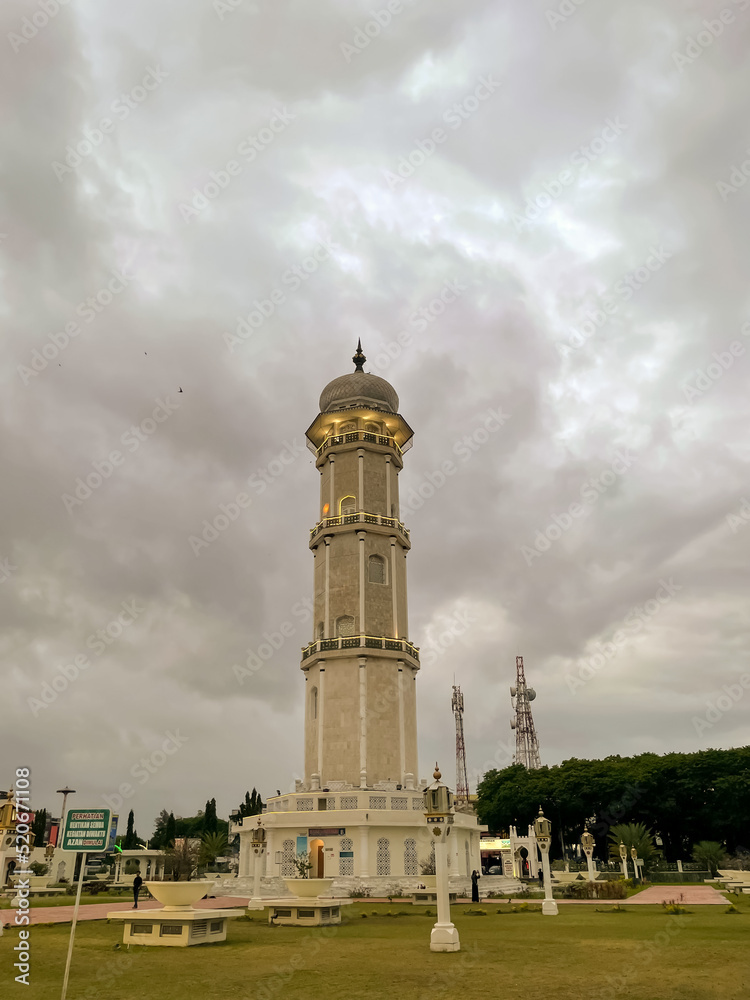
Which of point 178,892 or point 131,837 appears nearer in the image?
point 178,892

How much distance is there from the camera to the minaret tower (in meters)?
49.6

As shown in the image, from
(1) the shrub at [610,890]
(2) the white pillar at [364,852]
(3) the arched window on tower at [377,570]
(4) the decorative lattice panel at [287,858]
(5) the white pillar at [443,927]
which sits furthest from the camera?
(3) the arched window on tower at [377,570]

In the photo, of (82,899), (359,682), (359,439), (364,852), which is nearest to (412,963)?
(364,852)

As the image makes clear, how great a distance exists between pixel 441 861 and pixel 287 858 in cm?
2892

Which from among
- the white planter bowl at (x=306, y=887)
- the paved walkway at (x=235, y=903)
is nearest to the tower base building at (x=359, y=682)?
the paved walkway at (x=235, y=903)

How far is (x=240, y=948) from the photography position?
18.3 metres

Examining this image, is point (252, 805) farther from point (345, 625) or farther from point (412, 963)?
point (412, 963)

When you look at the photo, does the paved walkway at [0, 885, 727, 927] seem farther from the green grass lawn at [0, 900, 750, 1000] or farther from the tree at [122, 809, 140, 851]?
the tree at [122, 809, 140, 851]

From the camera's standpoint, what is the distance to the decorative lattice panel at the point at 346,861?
137 ft

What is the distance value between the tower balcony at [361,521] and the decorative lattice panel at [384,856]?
21.3m

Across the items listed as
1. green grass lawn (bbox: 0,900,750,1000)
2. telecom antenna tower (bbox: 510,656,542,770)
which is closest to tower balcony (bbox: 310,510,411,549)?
green grass lawn (bbox: 0,900,750,1000)

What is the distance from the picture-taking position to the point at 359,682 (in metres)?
50.1

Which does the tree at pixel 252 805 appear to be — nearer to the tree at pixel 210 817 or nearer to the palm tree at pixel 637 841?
the tree at pixel 210 817

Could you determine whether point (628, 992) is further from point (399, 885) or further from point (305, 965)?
point (399, 885)
